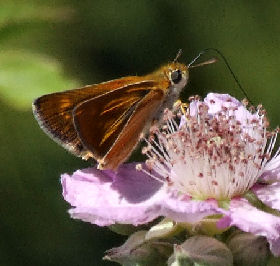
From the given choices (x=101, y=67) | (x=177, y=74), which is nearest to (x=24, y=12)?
(x=177, y=74)

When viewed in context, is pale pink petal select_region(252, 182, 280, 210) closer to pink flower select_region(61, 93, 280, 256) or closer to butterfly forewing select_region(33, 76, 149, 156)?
pink flower select_region(61, 93, 280, 256)

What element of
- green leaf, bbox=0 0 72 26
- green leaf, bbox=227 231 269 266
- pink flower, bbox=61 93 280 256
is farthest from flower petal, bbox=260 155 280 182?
green leaf, bbox=0 0 72 26

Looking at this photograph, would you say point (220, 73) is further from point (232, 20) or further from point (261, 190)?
point (261, 190)

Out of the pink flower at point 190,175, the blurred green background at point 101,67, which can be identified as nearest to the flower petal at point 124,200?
the pink flower at point 190,175

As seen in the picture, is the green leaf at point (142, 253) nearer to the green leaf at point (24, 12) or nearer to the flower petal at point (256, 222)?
the flower petal at point (256, 222)

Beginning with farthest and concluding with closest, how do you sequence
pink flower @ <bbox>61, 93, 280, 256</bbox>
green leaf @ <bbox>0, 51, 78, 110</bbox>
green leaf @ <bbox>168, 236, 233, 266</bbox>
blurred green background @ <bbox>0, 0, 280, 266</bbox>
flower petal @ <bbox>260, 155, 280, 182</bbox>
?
blurred green background @ <bbox>0, 0, 280, 266</bbox> < green leaf @ <bbox>0, 51, 78, 110</bbox> < flower petal @ <bbox>260, 155, 280, 182</bbox> < pink flower @ <bbox>61, 93, 280, 256</bbox> < green leaf @ <bbox>168, 236, 233, 266</bbox>
